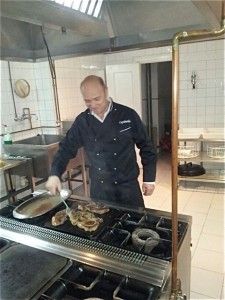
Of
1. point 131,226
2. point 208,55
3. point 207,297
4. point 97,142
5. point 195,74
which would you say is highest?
point 208,55

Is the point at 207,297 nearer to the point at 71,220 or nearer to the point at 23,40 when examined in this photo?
the point at 71,220

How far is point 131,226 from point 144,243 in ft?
0.52

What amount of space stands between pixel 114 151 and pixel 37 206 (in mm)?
558

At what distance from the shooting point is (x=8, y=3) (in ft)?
2.72

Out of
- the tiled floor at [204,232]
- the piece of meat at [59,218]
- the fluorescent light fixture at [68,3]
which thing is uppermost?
the fluorescent light fixture at [68,3]

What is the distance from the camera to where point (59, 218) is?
46.8 inches

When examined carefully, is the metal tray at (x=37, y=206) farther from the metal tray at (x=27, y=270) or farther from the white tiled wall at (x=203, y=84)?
the white tiled wall at (x=203, y=84)

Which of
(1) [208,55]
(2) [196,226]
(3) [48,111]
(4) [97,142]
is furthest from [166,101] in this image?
(4) [97,142]

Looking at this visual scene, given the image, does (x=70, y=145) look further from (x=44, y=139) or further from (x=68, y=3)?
(x=44, y=139)

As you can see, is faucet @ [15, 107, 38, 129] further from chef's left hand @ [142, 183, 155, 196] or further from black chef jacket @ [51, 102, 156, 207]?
chef's left hand @ [142, 183, 155, 196]

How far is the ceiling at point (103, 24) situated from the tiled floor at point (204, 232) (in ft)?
5.39

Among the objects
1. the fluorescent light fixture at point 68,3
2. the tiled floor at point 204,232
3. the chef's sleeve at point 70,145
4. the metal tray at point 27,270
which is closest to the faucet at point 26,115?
the chef's sleeve at point 70,145

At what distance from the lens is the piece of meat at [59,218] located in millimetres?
1163

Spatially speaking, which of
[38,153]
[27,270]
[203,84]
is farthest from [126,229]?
[203,84]
